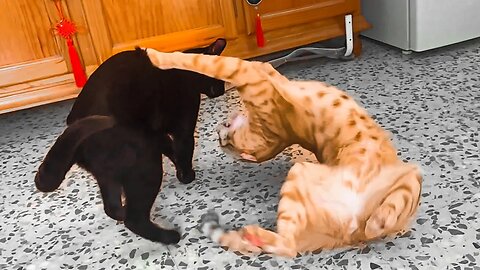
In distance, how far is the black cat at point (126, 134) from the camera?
2.67 ft

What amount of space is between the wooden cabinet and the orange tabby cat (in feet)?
1.69

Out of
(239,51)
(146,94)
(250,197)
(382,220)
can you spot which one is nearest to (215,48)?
(146,94)

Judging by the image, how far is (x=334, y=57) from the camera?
1.65 meters

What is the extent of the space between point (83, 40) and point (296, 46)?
565mm

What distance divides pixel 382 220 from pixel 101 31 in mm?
881

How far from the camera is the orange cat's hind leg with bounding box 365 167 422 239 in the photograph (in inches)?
30.7

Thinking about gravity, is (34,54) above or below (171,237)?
above

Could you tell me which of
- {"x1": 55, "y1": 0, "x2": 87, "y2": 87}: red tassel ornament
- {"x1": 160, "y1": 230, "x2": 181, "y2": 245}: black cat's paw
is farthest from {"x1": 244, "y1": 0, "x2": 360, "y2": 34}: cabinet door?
{"x1": 160, "y1": 230, "x2": 181, "y2": 245}: black cat's paw

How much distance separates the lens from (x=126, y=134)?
83 centimetres

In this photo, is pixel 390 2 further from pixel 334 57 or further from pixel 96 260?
pixel 96 260

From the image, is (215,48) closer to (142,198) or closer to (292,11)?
(142,198)

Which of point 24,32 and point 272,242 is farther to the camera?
point 24,32

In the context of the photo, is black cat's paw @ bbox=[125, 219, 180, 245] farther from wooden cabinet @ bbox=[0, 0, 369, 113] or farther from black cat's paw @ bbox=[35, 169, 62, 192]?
wooden cabinet @ bbox=[0, 0, 369, 113]

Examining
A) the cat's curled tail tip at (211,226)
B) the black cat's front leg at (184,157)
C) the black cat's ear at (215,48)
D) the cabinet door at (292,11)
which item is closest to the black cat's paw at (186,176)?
the black cat's front leg at (184,157)
